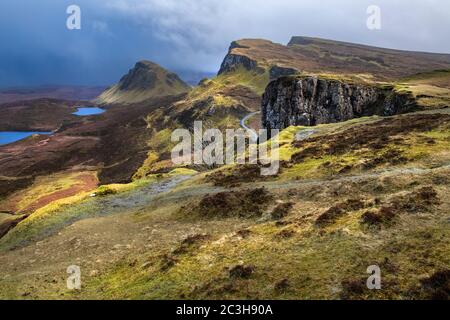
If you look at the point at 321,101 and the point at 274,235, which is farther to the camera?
the point at 321,101

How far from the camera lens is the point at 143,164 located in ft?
565

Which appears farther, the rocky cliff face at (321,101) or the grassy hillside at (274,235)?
the rocky cliff face at (321,101)

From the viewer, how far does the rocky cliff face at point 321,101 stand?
355ft

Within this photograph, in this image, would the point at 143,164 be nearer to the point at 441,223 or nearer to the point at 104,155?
the point at 104,155

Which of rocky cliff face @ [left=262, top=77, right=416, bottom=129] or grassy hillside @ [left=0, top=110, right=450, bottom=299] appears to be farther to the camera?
rocky cliff face @ [left=262, top=77, right=416, bottom=129]

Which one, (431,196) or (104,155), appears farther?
(104,155)

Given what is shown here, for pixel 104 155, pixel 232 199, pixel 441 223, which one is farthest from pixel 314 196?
pixel 104 155

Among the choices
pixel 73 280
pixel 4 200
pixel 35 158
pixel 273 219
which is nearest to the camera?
pixel 73 280

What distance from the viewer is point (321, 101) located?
120438 millimetres

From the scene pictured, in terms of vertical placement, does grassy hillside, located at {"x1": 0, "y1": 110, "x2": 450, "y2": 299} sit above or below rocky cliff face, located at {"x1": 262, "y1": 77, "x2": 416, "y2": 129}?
below

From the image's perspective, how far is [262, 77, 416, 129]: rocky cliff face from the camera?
355 feet

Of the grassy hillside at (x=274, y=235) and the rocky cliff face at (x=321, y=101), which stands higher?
the rocky cliff face at (x=321, y=101)

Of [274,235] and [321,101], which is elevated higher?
[321,101]

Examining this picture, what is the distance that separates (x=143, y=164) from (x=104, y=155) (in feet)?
113
